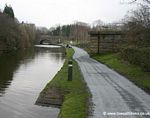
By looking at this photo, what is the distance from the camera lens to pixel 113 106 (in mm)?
12211

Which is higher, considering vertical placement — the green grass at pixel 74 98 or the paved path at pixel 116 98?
the paved path at pixel 116 98

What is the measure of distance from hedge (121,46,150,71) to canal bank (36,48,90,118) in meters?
4.92

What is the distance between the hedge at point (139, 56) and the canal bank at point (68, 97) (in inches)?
194

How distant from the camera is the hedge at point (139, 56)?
22.4 meters

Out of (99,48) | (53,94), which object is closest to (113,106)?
(53,94)

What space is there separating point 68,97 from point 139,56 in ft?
35.6

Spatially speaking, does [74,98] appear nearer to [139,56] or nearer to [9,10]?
[139,56]

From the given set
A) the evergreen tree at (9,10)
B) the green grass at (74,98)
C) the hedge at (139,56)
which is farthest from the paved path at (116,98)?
the evergreen tree at (9,10)

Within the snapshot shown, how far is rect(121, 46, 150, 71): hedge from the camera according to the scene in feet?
73.4

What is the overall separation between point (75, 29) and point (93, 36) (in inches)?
4984

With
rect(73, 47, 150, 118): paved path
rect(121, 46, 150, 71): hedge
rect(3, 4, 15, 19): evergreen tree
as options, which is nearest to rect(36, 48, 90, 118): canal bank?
rect(73, 47, 150, 118): paved path

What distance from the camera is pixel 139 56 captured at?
24.8 m

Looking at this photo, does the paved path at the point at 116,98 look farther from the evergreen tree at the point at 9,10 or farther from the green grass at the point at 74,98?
the evergreen tree at the point at 9,10

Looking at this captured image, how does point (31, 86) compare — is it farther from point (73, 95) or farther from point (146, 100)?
point (146, 100)
